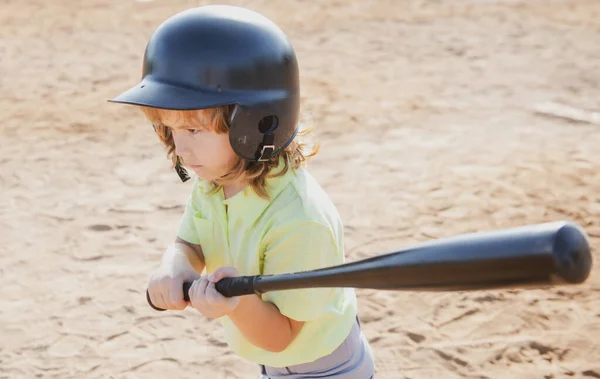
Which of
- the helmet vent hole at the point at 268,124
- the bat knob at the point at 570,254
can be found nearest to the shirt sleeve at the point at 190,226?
the helmet vent hole at the point at 268,124

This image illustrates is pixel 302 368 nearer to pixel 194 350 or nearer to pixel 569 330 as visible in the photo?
pixel 194 350

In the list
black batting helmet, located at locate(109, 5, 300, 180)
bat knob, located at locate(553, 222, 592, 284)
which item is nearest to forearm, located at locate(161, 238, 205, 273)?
black batting helmet, located at locate(109, 5, 300, 180)

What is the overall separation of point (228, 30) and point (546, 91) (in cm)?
495

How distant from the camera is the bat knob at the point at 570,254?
143 centimetres

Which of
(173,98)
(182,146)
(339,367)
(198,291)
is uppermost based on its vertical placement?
(173,98)

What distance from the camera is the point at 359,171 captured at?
5.48 meters

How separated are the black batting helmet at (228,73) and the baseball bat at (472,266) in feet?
1.47

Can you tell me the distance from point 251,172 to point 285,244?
23cm

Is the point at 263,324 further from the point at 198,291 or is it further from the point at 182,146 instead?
the point at 182,146

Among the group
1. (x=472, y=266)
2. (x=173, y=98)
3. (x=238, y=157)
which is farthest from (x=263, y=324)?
(x=472, y=266)

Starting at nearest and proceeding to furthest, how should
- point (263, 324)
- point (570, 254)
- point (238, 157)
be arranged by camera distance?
point (570, 254), point (263, 324), point (238, 157)

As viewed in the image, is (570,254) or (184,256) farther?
(184,256)

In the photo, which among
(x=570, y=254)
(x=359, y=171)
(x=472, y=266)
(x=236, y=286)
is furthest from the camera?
(x=359, y=171)

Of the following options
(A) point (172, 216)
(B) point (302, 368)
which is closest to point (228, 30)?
(B) point (302, 368)
